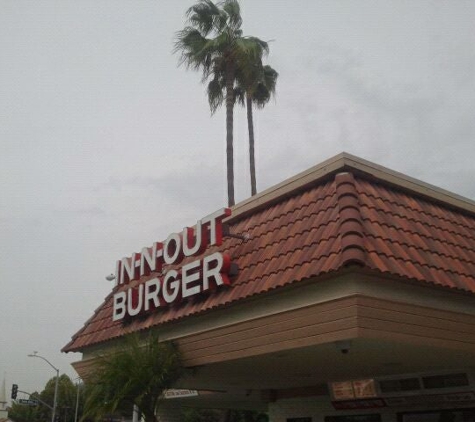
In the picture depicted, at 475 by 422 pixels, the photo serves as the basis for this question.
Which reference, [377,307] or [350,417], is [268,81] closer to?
[350,417]

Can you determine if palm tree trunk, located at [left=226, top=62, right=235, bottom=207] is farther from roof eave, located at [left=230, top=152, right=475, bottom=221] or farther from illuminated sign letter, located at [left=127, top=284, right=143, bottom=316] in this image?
roof eave, located at [left=230, top=152, right=475, bottom=221]

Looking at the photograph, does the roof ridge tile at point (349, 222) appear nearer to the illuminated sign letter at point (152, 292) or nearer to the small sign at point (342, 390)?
the illuminated sign letter at point (152, 292)

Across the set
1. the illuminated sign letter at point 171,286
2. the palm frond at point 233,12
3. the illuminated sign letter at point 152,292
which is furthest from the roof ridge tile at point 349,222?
the palm frond at point 233,12

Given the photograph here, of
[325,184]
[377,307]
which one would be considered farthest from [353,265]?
[325,184]

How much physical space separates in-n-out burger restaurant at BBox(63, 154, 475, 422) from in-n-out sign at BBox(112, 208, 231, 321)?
3cm

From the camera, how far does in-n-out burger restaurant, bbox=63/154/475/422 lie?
30.8ft

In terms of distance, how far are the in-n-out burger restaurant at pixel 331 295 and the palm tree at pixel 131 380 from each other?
73 centimetres

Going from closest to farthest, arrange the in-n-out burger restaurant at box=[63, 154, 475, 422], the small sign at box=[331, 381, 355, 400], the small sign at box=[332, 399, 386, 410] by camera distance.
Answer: the in-n-out burger restaurant at box=[63, 154, 475, 422] → the small sign at box=[332, 399, 386, 410] → the small sign at box=[331, 381, 355, 400]

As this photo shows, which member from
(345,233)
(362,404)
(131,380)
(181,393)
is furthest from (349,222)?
(181,393)

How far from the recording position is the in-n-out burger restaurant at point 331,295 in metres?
9.40

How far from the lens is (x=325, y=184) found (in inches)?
463

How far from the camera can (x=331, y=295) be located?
940cm

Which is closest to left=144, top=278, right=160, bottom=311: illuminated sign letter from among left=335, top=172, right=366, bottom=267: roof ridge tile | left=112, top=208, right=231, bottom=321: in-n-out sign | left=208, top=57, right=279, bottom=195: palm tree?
left=112, top=208, right=231, bottom=321: in-n-out sign

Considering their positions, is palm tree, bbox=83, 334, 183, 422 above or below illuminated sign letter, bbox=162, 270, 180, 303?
below
